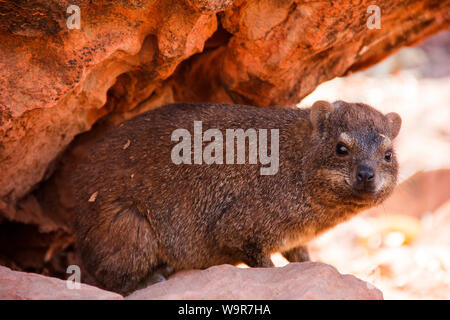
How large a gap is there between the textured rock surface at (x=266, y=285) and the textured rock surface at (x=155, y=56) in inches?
90.6

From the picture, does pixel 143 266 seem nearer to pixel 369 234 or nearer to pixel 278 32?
pixel 278 32

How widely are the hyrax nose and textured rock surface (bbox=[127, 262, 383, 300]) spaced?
0.99 metres

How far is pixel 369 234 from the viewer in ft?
32.4

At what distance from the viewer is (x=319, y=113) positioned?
538 cm

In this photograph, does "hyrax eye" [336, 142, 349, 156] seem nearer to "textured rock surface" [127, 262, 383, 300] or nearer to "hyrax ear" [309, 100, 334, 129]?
"hyrax ear" [309, 100, 334, 129]

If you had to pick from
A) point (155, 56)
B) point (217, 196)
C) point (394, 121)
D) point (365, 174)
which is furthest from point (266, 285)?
point (155, 56)

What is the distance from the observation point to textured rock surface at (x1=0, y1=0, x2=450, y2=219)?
15.6 feet

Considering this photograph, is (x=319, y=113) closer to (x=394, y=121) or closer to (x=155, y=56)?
(x=394, y=121)

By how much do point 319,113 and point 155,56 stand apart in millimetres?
1976

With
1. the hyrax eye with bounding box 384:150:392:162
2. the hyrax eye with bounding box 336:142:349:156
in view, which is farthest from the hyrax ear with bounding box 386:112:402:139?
the hyrax eye with bounding box 336:142:349:156

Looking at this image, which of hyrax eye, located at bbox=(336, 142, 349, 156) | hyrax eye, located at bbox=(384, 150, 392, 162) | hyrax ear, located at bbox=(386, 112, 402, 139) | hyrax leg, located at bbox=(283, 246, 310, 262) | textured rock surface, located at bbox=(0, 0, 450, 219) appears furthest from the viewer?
hyrax leg, located at bbox=(283, 246, 310, 262)

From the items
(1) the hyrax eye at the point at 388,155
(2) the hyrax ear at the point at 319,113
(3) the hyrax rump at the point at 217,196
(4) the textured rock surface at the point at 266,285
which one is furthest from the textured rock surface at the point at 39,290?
(1) the hyrax eye at the point at 388,155
